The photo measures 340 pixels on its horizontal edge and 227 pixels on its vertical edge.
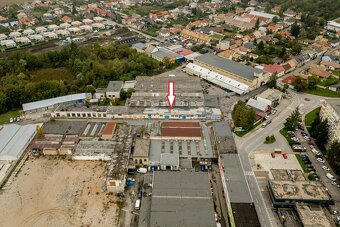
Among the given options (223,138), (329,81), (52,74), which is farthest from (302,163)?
(52,74)

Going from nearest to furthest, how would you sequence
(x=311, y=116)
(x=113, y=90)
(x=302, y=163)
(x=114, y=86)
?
(x=302, y=163), (x=311, y=116), (x=113, y=90), (x=114, y=86)

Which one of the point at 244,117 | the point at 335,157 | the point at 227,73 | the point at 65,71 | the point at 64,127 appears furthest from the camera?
the point at 65,71

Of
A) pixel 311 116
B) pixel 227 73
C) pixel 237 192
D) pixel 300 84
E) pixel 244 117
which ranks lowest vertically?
pixel 311 116

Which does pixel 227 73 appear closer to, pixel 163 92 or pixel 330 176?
pixel 163 92

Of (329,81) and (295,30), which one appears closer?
(329,81)

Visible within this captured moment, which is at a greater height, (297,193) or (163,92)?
(297,193)

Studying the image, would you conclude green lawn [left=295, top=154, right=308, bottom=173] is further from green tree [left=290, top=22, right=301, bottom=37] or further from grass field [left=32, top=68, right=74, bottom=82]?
green tree [left=290, top=22, right=301, bottom=37]
